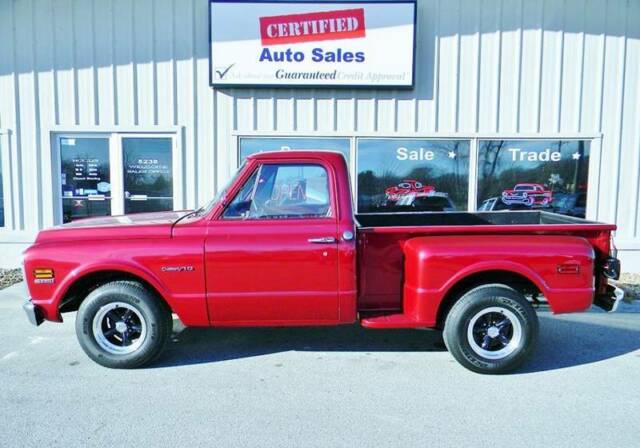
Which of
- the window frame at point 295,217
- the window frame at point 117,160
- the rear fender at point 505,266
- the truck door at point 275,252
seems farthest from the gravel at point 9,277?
the rear fender at point 505,266

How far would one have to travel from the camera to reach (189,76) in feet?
25.3

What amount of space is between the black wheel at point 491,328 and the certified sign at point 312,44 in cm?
480

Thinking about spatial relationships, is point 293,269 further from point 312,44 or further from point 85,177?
point 85,177

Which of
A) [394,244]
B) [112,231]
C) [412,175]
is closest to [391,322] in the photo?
[394,244]

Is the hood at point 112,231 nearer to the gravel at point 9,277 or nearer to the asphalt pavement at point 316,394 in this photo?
the asphalt pavement at point 316,394

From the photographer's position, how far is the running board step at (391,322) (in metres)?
3.93

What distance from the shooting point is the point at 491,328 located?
392 cm

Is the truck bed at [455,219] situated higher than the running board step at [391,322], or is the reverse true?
the truck bed at [455,219]

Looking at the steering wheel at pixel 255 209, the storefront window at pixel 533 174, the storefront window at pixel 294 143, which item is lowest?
the steering wheel at pixel 255 209

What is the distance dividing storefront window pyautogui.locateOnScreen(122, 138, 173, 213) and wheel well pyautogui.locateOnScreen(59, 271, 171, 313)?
3.91 m

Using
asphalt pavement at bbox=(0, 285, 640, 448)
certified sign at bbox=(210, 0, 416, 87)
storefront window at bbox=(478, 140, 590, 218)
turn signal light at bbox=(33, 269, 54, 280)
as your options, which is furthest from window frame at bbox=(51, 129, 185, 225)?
storefront window at bbox=(478, 140, 590, 218)

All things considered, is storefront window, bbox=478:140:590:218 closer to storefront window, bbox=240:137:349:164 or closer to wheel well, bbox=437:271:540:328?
storefront window, bbox=240:137:349:164

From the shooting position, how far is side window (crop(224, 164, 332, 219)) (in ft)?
12.9

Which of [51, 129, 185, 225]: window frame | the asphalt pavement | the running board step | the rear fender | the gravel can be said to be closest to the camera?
the asphalt pavement
